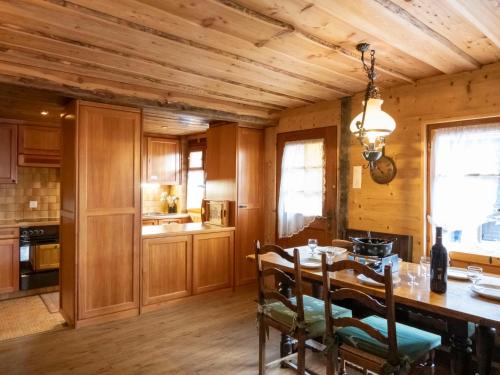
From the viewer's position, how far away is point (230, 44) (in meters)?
2.53

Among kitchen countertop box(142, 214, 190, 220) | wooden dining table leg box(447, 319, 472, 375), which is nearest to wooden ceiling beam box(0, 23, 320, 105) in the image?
wooden dining table leg box(447, 319, 472, 375)

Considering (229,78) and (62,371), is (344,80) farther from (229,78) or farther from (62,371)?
(62,371)

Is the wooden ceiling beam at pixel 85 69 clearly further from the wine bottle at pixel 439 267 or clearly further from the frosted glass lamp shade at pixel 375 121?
the wine bottle at pixel 439 267

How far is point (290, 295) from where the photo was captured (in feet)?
9.69

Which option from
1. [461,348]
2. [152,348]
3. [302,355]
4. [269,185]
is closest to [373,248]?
[461,348]

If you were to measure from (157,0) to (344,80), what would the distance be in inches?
80.9

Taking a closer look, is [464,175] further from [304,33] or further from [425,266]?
[304,33]

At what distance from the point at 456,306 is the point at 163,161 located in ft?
17.7

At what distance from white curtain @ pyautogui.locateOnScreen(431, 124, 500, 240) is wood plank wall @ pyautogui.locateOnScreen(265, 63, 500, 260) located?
4.3 inches

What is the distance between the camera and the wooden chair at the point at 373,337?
173cm

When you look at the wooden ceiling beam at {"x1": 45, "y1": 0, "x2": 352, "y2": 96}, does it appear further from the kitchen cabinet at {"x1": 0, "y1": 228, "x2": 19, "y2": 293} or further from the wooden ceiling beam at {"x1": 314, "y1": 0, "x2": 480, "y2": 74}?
the kitchen cabinet at {"x1": 0, "y1": 228, "x2": 19, "y2": 293}

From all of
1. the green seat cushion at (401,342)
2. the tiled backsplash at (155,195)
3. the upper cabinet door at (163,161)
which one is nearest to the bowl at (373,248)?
the green seat cushion at (401,342)

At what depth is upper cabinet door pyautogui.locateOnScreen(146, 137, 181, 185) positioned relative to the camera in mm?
6242

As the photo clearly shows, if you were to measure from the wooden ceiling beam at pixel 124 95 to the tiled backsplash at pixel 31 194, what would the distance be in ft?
7.79
